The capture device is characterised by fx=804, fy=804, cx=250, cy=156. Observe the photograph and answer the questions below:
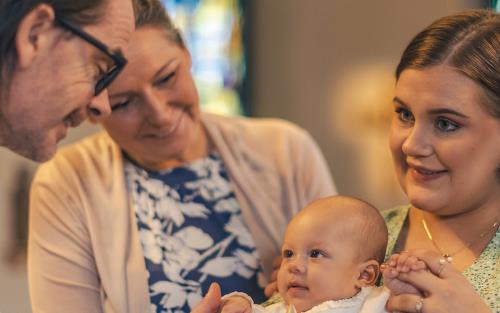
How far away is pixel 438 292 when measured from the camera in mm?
1667

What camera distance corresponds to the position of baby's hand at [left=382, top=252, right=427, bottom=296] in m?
1.72

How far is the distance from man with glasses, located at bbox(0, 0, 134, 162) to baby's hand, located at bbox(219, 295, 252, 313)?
1.71 ft

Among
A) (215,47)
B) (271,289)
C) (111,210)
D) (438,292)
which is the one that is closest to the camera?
(438,292)

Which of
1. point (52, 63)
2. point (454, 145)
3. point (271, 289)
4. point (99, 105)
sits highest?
point (52, 63)

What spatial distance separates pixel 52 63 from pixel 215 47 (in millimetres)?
3467

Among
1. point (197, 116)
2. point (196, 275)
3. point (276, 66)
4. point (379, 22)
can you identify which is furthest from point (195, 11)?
point (196, 275)

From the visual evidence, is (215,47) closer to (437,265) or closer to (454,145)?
(454,145)

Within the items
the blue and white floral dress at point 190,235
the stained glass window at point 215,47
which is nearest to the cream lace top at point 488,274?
the blue and white floral dress at point 190,235

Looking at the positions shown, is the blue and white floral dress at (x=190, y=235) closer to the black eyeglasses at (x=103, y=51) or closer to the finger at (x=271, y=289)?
the finger at (x=271, y=289)

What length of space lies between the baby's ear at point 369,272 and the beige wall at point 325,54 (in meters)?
2.96

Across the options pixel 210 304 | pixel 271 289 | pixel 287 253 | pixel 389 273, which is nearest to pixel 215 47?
pixel 271 289

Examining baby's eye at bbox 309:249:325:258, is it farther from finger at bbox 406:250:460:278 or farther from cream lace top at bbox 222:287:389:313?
finger at bbox 406:250:460:278

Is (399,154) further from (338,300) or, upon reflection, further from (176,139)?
(176,139)

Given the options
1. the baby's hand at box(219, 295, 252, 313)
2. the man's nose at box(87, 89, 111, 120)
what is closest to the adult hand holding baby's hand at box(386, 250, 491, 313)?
the baby's hand at box(219, 295, 252, 313)
